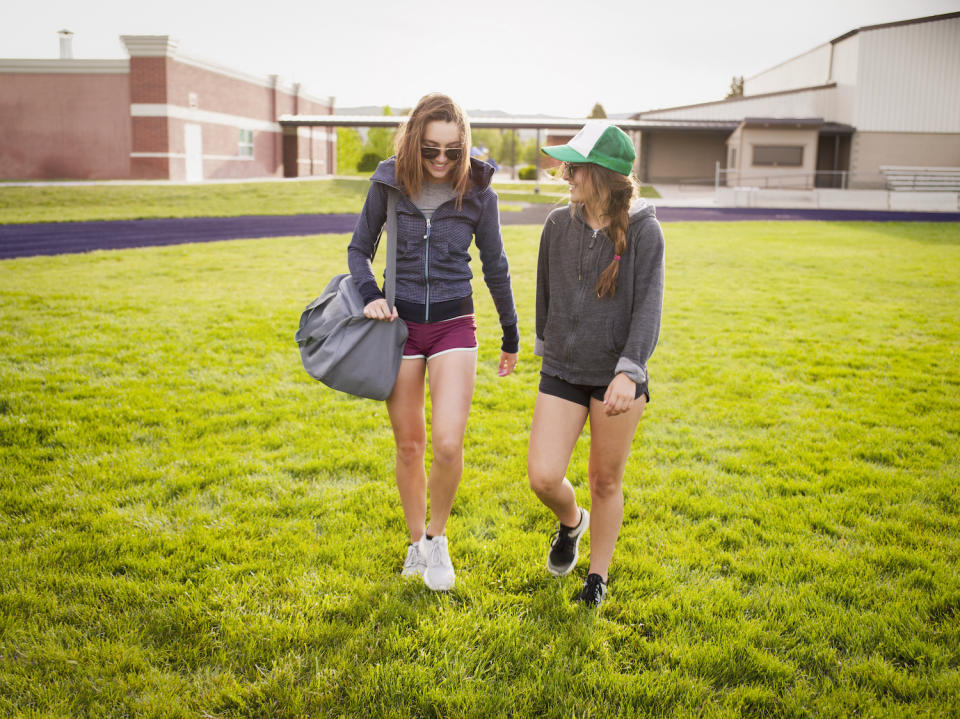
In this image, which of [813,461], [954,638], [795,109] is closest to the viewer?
[954,638]

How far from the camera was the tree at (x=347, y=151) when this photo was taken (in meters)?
51.4

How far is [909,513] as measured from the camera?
3.79m

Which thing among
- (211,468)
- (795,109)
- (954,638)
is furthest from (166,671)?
(795,109)

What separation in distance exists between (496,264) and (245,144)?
4037 centimetres

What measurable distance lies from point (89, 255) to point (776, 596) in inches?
526

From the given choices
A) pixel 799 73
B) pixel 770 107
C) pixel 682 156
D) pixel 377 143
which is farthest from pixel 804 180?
pixel 377 143

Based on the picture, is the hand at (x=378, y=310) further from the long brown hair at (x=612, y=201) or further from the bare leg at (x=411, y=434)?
the long brown hair at (x=612, y=201)

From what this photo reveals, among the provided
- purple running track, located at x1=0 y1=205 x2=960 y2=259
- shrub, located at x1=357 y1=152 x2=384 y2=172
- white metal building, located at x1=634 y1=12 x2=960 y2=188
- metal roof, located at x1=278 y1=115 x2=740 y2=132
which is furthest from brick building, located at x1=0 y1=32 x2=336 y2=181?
white metal building, located at x1=634 y1=12 x2=960 y2=188

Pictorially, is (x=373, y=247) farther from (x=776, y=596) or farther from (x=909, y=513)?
(x=909, y=513)

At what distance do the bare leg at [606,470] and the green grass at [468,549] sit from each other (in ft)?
0.74

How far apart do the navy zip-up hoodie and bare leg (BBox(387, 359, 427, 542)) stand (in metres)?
0.25

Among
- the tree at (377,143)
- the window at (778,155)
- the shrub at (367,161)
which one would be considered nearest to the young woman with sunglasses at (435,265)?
the window at (778,155)

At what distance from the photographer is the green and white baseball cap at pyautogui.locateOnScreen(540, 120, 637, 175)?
107 inches

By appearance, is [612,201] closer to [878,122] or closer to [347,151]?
[878,122]
